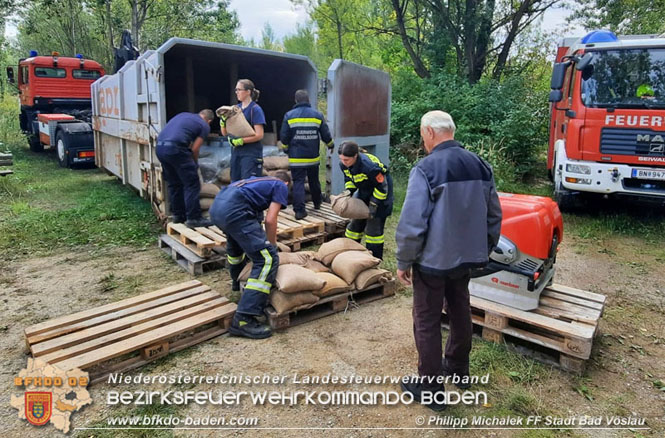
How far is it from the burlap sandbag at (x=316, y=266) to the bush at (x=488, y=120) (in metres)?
6.08

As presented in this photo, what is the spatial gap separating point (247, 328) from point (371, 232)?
5.82ft

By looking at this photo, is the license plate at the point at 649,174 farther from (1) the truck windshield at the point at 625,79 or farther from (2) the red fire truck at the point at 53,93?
(2) the red fire truck at the point at 53,93

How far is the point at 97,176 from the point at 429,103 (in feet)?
25.8


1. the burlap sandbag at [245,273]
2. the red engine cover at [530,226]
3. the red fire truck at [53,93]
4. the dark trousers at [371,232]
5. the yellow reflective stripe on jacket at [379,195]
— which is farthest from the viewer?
the red fire truck at [53,93]

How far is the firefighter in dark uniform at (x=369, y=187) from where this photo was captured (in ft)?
14.7

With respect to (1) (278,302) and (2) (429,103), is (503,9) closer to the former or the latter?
(2) (429,103)

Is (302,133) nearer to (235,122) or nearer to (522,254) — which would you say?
(235,122)

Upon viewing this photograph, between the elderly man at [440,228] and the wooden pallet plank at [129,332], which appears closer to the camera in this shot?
the elderly man at [440,228]

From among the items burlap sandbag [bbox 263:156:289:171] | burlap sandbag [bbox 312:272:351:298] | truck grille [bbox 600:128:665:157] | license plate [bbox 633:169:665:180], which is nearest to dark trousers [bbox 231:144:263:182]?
burlap sandbag [bbox 263:156:289:171]

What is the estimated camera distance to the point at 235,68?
8.02 meters

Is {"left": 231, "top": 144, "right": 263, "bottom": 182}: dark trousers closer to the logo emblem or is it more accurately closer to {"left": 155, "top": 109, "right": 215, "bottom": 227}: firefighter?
{"left": 155, "top": 109, "right": 215, "bottom": 227}: firefighter

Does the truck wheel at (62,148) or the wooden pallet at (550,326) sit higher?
the truck wheel at (62,148)

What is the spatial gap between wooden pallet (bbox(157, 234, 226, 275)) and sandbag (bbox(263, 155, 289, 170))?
Result: 1974 mm

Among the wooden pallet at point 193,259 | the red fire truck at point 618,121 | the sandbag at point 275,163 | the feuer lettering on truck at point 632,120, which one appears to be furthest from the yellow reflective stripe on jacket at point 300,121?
the feuer lettering on truck at point 632,120
